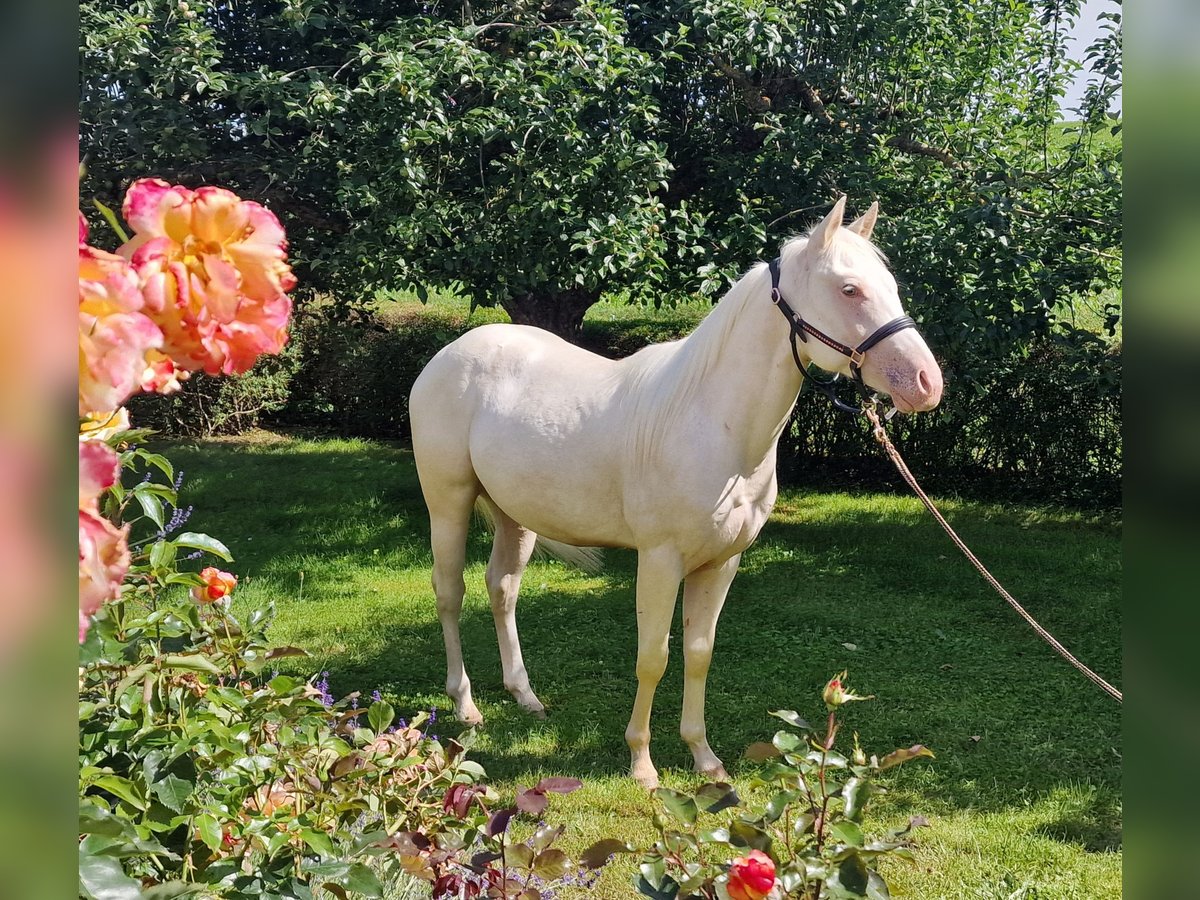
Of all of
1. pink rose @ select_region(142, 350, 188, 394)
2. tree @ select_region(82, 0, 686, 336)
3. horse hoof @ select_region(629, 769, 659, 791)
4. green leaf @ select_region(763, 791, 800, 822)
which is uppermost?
tree @ select_region(82, 0, 686, 336)

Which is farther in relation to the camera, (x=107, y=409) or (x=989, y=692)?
(x=989, y=692)

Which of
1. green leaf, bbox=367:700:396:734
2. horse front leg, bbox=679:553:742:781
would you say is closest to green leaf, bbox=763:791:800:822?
green leaf, bbox=367:700:396:734

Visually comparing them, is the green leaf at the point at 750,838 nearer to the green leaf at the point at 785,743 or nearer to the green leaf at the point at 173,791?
the green leaf at the point at 785,743

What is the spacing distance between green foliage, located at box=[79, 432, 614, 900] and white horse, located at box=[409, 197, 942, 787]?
5.03 ft

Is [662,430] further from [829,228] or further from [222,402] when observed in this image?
[222,402]

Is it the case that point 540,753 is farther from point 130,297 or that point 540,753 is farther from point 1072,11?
point 1072,11

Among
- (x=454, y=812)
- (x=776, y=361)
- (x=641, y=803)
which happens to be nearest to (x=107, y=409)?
(x=454, y=812)

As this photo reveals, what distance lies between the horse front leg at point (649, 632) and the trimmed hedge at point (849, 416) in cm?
381

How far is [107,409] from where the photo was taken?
2.22ft

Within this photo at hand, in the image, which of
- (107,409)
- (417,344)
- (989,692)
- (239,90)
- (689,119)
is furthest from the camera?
(417,344)

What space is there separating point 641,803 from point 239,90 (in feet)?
15.3

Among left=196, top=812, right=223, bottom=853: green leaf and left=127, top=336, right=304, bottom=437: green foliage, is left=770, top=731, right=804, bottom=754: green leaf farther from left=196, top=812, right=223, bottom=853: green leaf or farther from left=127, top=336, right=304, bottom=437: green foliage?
left=127, top=336, right=304, bottom=437: green foliage

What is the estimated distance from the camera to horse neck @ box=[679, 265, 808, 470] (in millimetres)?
3521

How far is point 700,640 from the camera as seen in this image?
400 cm
